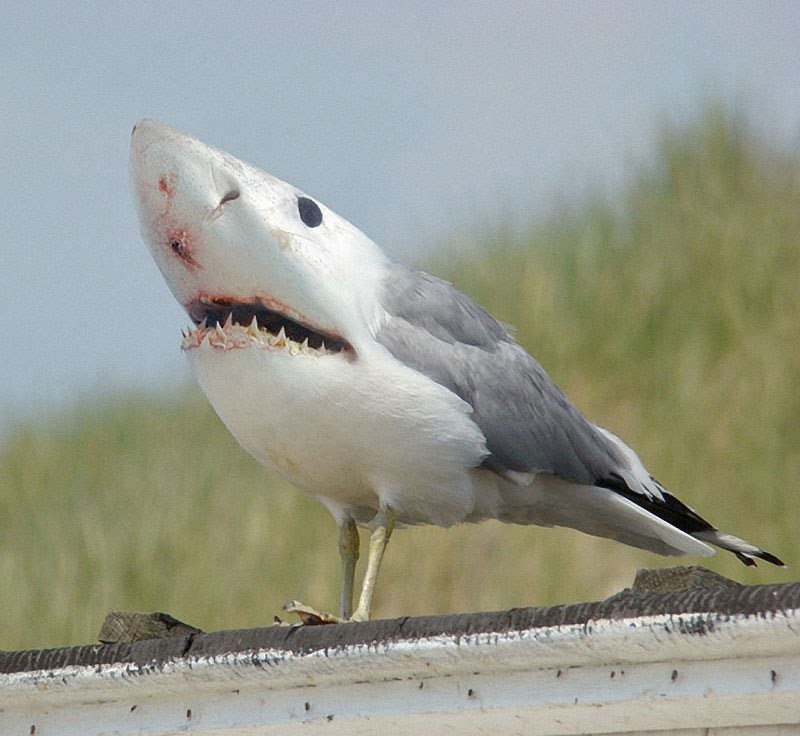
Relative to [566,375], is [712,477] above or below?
below

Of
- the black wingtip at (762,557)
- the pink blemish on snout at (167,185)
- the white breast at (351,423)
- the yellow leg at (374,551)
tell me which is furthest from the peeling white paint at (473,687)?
the black wingtip at (762,557)

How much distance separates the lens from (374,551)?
3.52 m

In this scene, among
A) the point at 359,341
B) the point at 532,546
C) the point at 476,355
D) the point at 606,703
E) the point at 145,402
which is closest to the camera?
the point at 606,703

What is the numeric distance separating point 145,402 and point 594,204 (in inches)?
170

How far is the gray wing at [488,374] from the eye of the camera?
359cm

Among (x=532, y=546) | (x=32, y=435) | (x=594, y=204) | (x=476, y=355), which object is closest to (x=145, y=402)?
(x=32, y=435)

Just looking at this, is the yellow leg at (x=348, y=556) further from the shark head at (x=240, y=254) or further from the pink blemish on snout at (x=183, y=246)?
the pink blemish on snout at (x=183, y=246)

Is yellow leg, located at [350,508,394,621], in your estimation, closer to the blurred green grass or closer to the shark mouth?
the shark mouth

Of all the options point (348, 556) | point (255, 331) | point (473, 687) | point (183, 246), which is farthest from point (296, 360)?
point (473, 687)

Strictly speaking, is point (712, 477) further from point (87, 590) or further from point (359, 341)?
point (359, 341)

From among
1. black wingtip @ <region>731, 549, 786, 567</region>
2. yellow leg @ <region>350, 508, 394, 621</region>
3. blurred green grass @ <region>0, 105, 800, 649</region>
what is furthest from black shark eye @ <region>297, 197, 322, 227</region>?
blurred green grass @ <region>0, 105, 800, 649</region>

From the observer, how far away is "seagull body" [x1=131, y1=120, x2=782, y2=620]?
11.1 feet

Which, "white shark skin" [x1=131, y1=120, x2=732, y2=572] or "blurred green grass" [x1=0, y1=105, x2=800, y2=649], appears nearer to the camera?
"white shark skin" [x1=131, y1=120, x2=732, y2=572]

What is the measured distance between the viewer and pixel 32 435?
43.5 ft
